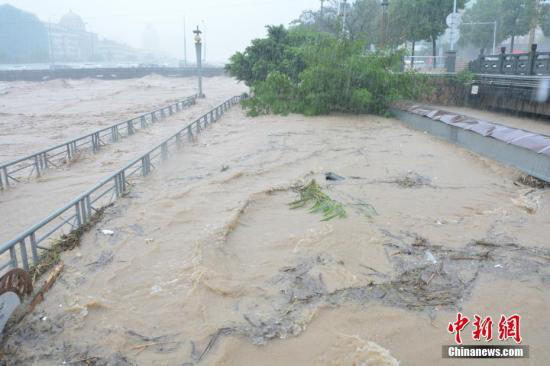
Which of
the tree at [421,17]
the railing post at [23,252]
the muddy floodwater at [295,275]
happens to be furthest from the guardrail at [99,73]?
the railing post at [23,252]

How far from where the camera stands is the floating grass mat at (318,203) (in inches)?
295

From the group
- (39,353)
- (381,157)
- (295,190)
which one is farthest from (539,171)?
(39,353)

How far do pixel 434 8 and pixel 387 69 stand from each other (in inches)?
606

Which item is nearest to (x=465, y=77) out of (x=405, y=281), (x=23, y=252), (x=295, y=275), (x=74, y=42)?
(x=405, y=281)

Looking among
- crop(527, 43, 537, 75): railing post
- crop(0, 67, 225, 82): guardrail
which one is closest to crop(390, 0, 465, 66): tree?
crop(527, 43, 537, 75): railing post

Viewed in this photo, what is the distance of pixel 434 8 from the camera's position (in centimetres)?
3228

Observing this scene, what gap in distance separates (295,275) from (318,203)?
2.50 metres

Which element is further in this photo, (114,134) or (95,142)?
(114,134)

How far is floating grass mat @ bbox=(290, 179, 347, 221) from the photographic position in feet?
24.6

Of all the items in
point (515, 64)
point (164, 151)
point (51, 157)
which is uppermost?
point (515, 64)

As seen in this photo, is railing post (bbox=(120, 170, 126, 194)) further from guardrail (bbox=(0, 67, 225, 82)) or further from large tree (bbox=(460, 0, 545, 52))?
guardrail (bbox=(0, 67, 225, 82))

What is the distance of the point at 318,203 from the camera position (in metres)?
8.05

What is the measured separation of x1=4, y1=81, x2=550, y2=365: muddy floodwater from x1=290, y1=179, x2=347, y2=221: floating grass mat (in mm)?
174

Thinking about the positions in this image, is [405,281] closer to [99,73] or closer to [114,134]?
[114,134]
